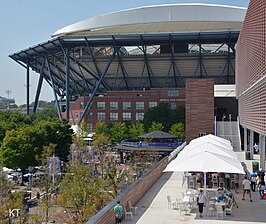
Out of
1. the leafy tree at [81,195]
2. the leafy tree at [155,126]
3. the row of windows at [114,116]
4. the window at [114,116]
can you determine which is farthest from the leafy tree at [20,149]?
the row of windows at [114,116]

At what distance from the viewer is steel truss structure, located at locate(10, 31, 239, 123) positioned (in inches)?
3027

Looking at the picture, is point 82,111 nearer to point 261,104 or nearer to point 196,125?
point 196,125

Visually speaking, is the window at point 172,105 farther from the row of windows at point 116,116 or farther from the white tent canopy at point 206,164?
→ the white tent canopy at point 206,164

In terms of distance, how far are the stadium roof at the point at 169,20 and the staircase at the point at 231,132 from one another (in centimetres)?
3244

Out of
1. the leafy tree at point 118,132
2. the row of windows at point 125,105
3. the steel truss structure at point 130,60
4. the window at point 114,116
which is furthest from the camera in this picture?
the window at point 114,116

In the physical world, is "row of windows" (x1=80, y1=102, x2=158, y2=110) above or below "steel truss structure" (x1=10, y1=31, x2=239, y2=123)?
below

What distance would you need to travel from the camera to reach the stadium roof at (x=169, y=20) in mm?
83375

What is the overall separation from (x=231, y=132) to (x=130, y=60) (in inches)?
1461

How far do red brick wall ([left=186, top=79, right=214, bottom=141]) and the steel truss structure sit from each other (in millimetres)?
21429

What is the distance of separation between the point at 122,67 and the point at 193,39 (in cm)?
1827

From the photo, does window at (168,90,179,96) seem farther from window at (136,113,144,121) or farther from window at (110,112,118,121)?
window at (110,112,118,121)

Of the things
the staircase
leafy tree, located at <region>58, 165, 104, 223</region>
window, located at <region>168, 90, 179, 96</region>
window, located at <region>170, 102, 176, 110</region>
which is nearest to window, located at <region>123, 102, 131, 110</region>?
window, located at <region>168, 90, 179, 96</region>

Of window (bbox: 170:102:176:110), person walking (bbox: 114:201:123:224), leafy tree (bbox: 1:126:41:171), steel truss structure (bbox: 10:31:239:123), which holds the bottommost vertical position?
person walking (bbox: 114:201:123:224)

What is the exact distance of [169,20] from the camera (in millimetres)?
82750
